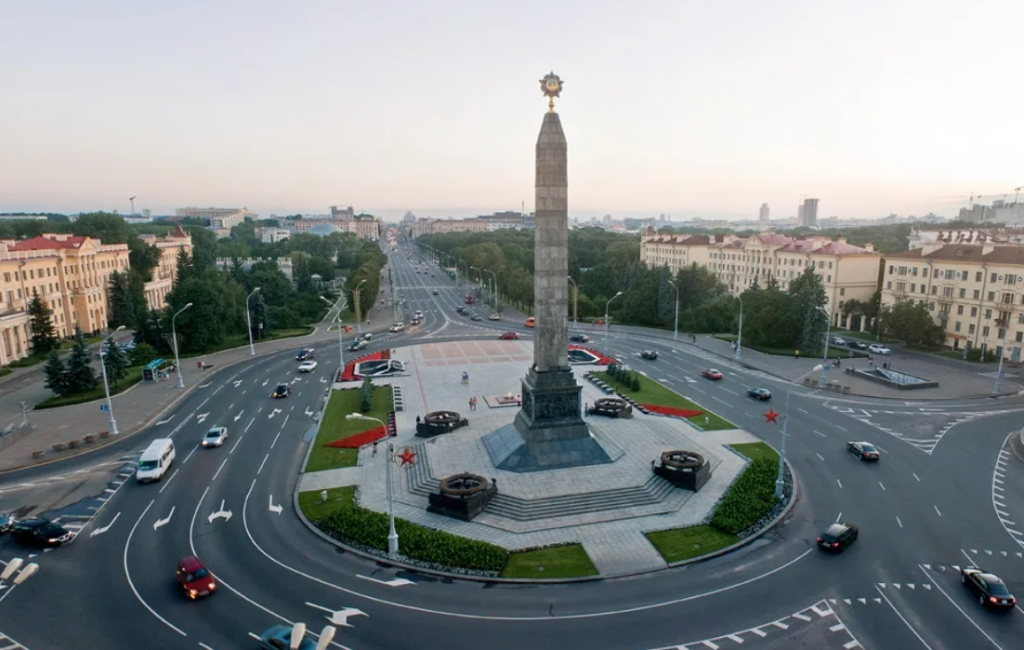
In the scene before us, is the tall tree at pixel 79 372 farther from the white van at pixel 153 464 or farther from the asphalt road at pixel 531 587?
the white van at pixel 153 464

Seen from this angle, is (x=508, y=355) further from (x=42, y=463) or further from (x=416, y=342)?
(x=42, y=463)

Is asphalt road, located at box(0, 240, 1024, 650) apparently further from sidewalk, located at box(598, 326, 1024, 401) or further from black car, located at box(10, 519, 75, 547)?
sidewalk, located at box(598, 326, 1024, 401)

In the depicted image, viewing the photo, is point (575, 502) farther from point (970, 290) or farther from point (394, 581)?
point (970, 290)

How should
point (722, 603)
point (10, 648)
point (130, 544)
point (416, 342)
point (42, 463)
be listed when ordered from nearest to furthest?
point (10, 648) → point (722, 603) → point (130, 544) → point (42, 463) → point (416, 342)

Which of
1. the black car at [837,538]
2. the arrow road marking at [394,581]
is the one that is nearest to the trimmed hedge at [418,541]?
the arrow road marking at [394,581]

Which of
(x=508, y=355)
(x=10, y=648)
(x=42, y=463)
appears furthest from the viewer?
(x=508, y=355)

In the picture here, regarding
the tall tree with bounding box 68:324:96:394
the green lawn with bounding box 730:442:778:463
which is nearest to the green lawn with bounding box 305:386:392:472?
the tall tree with bounding box 68:324:96:394

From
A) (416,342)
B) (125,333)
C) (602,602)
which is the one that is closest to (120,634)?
(602,602)
